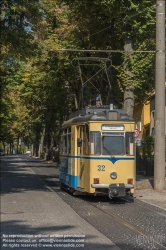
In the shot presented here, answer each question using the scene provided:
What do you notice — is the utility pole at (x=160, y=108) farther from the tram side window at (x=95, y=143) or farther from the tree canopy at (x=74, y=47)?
the tram side window at (x=95, y=143)

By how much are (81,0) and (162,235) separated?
18809 millimetres

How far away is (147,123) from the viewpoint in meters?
49.0

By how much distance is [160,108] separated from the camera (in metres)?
21.9

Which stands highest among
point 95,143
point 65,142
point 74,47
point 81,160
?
point 74,47

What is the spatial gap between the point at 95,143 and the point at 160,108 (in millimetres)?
5529

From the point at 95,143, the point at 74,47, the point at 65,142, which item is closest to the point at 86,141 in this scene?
the point at 95,143

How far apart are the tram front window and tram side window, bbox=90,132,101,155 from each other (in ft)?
0.59

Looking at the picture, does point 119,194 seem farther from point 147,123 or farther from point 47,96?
point 147,123

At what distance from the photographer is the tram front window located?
17.4m

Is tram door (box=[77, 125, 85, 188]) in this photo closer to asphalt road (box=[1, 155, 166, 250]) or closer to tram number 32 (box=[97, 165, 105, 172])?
asphalt road (box=[1, 155, 166, 250])

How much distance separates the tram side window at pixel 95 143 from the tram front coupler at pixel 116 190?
48.7 inches

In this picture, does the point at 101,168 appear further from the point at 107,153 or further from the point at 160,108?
the point at 160,108

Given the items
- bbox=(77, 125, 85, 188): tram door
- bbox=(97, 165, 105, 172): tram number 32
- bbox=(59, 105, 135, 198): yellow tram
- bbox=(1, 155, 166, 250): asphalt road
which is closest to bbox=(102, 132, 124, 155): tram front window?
bbox=(59, 105, 135, 198): yellow tram

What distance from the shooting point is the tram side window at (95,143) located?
682 inches
